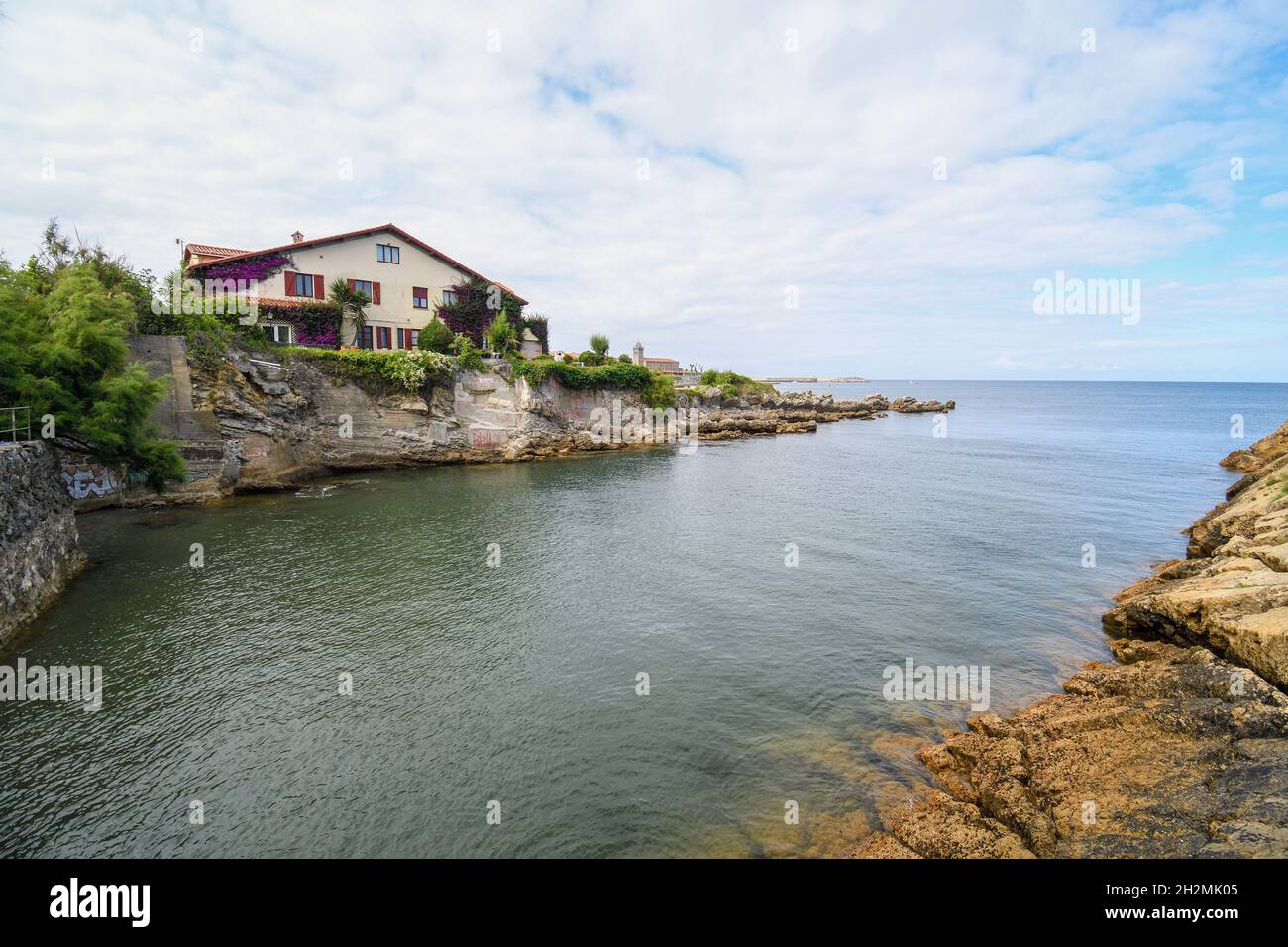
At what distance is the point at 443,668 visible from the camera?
16344 mm

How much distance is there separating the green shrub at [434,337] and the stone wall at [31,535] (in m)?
31.0

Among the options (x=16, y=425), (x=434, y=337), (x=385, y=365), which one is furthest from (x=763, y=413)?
(x=16, y=425)

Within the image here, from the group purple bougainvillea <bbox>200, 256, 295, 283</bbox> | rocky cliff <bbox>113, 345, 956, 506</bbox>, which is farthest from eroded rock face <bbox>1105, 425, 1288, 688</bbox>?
purple bougainvillea <bbox>200, 256, 295, 283</bbox>

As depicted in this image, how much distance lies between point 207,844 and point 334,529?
71.2ft

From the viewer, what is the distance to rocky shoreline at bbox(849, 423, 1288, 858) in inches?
340

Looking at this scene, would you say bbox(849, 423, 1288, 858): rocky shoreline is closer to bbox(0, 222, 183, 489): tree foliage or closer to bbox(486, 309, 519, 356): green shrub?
bbox(0, 222, 183, 489): tree foliage

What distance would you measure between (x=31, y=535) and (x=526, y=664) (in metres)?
17.3

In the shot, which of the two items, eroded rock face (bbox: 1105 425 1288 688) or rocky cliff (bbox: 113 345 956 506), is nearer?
eroded rock face (bbox: 1105 425 1288 688)

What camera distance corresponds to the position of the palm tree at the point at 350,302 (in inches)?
1938

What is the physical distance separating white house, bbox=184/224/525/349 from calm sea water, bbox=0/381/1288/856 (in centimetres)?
2159

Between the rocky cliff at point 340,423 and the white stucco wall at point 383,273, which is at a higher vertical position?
the white stucco wall at point 383,273

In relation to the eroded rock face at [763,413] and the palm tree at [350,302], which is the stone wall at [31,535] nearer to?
the palm tree at [350,302]

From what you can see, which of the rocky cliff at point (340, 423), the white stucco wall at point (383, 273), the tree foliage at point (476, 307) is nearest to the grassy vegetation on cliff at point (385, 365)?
the rocky cliff at point (340, 423)
